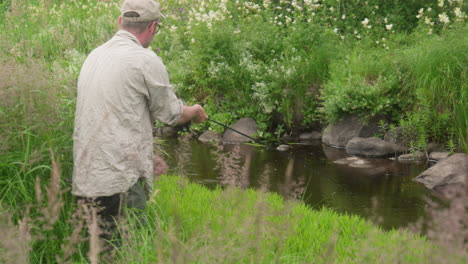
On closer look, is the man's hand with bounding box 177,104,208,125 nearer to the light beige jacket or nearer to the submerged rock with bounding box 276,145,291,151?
the light beige jacket

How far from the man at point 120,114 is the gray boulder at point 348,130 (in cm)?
622

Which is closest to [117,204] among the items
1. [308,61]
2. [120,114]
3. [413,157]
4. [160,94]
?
[120,114]

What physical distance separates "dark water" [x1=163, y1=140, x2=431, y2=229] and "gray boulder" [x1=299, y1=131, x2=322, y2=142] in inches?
14.4

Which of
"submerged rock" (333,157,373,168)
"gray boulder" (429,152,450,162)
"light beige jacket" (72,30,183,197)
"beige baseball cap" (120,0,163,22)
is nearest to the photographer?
"light beige jacket" (72,30,183,197)

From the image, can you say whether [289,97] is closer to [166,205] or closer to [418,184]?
[418,184]

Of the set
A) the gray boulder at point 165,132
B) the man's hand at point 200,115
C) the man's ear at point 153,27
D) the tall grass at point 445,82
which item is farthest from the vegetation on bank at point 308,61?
the man's ear at point 153,27

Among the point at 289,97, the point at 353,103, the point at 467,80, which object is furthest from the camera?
the point at 289,97

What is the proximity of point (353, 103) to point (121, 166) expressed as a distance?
20.5 ft

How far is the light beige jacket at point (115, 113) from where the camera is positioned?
3619 millimetres

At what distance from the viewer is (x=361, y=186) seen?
7598 mm

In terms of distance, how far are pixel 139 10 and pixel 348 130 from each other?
6.44 meters

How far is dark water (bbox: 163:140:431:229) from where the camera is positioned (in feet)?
21.7

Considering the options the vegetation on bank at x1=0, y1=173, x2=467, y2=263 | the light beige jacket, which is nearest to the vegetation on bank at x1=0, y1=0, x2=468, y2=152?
the vegetation on bank at x1=0, y1=173, x2=467, y2=263

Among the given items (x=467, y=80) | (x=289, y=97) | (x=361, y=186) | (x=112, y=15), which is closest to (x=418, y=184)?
(x=361, y=186)
